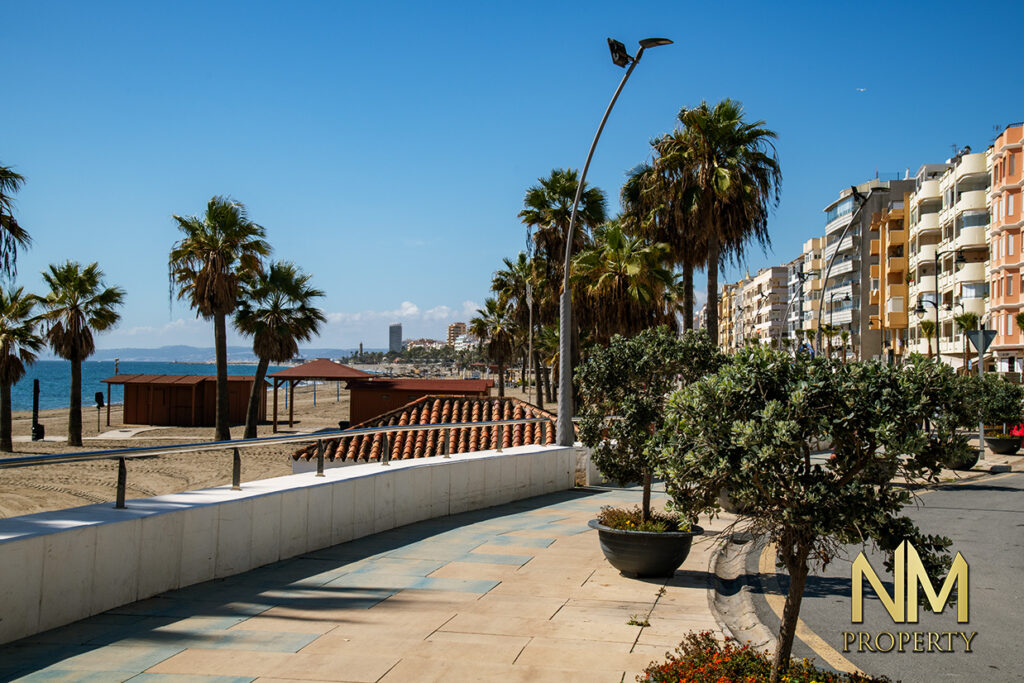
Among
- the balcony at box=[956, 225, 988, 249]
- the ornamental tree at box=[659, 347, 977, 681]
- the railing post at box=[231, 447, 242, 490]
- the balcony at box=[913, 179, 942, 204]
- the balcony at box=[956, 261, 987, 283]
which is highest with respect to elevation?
the balcony at box=[913, 179, 942, 204]

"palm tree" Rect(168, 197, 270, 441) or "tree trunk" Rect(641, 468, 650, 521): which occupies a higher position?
"palm tree" Rect(168, 197, 270, 441)

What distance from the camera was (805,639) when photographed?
292 inches

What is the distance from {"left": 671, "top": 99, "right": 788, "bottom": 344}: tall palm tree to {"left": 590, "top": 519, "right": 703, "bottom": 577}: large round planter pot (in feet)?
60.0

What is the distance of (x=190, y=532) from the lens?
26.8 feet

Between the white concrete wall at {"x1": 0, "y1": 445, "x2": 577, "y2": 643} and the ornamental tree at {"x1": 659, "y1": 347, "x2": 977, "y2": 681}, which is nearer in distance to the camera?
the ornamental tree at {"x1": 659, "y1": 347, "x2": 977, "y2": 681}

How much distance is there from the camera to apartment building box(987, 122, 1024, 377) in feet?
154

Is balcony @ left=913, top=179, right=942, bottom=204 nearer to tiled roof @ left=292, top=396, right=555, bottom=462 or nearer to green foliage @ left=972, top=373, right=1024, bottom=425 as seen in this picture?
green foliage @ left=972, top=373, right=1024, bottom=425

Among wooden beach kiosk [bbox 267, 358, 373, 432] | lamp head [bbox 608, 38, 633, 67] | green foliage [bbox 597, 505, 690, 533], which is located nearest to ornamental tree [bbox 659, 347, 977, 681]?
green foliage [bbox 597, 505, 690, 533]

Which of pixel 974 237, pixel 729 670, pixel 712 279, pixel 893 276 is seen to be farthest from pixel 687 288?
pixel 893 276

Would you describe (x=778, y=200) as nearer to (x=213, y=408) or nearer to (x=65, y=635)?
(x=65, y=635)

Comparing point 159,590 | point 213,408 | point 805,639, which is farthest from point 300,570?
point 213,408

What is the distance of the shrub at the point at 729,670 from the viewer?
513 centimetres

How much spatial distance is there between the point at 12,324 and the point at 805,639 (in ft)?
118

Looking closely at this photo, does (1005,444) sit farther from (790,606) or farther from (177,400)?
(177,400)
